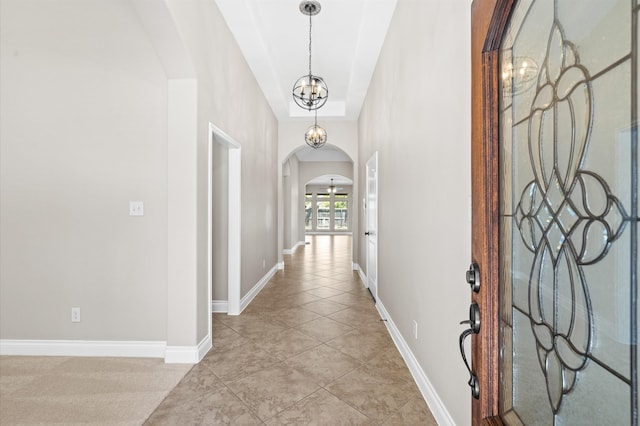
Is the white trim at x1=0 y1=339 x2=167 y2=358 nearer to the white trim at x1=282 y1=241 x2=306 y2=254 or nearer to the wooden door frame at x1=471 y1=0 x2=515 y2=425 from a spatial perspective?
the wooden door frame at x1=471 y1=0 x2=515 y2=425

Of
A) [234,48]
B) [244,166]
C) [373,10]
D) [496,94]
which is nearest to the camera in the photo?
[496,94]

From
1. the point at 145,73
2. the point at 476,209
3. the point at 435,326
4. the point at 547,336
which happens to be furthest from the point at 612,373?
the point at 145,73

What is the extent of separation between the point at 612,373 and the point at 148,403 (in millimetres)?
2511

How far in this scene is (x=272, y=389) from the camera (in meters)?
2.29

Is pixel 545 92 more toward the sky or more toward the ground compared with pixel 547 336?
more toward the sky

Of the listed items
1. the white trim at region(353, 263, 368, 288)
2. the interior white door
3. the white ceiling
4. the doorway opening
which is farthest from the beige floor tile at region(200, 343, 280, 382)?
the white ceiling

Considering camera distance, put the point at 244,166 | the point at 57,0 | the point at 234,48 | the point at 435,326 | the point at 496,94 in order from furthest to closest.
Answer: the point at 244,166
the point at 234,48
the point at 57,0
the point at 435,326
the point at 496,94

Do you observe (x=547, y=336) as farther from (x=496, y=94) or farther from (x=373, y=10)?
(x=373, y=10)

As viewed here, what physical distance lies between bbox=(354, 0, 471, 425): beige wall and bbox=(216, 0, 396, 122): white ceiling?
14.1 inches

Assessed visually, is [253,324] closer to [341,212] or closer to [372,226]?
[372,226]

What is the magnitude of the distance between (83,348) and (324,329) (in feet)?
7.47

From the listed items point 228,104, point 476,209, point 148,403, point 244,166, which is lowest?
point 148,403

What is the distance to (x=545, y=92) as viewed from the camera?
30.2 inches

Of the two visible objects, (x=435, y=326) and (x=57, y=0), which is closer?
(x=435, y=326)
